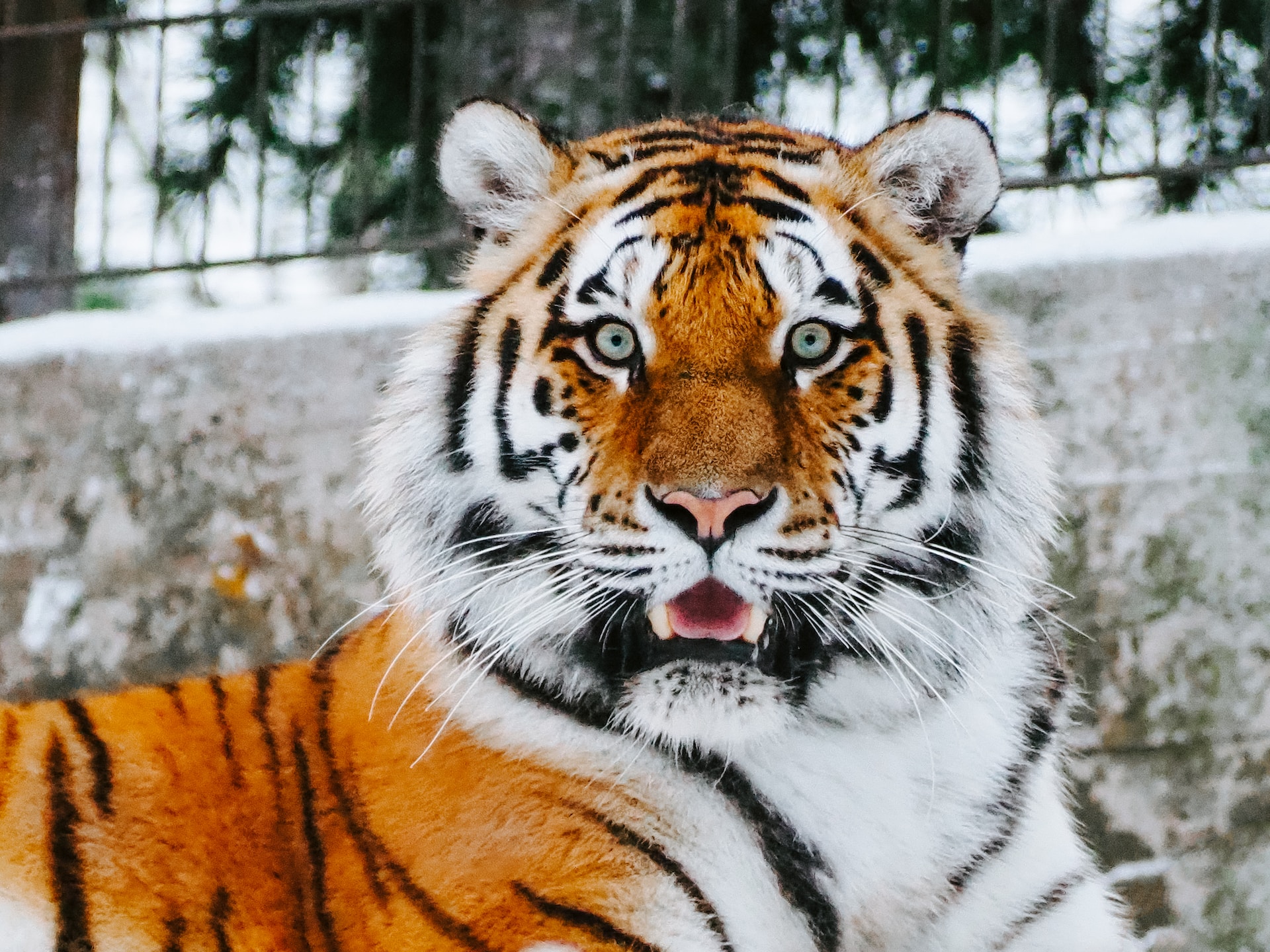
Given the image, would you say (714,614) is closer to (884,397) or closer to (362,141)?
(884,397)

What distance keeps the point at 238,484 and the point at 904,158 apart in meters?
1.70

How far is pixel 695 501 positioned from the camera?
1281mm

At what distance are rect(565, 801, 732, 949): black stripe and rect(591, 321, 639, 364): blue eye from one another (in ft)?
1.64

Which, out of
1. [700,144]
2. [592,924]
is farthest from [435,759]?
[700,144]

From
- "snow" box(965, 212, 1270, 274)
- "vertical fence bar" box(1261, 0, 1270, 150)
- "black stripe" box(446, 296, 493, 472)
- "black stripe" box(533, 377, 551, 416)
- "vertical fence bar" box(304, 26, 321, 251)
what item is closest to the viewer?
"black stripe" box(533, 377, 551, 416)

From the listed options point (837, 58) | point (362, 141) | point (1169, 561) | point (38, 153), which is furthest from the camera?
point (38, 153)

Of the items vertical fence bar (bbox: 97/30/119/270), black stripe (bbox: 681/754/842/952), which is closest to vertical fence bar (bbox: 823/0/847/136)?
vertical fence bar (bbox: 97/30/119/270)

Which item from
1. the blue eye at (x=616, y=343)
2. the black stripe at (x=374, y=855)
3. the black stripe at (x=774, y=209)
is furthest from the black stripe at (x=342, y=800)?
the black stripe at (x=774, y=209)

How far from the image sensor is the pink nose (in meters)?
1.28

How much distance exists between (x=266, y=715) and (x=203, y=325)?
4.76ft

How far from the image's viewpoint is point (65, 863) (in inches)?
61.1

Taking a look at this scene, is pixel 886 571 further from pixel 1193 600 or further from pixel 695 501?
pixel 1193 600

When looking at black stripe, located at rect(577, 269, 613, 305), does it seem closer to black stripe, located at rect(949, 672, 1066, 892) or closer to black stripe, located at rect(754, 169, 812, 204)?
black stripe, located at rect(754, 169, 812, 204)

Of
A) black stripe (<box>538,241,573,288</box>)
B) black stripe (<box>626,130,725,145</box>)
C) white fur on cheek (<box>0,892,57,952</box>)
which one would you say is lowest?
white fur on cheek (<box>0,892,57,952</box>)
